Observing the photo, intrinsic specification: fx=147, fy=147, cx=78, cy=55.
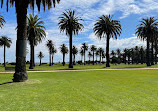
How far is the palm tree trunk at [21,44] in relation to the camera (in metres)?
12.2

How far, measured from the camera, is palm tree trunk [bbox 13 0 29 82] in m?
12.2

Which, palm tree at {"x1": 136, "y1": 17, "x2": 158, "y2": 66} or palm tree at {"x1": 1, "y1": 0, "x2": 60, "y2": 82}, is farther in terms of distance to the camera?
palm tree at {"x1": 136, "y1": 17, "x2": 158, "y2": 66}

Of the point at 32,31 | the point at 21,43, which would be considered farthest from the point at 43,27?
the point at 21,43

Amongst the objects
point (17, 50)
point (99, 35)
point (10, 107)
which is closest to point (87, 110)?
point (10, 107)

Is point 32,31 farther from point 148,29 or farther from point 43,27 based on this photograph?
point 148,29

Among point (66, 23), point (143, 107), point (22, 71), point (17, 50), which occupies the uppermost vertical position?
point (66, 23)

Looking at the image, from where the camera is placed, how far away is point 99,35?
47.0 m

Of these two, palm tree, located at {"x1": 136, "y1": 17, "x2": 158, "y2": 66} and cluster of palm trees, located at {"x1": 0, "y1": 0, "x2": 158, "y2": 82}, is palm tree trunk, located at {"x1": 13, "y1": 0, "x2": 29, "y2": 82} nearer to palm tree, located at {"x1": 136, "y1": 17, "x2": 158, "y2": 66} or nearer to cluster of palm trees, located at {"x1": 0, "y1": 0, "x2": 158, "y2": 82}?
cluster of palm trees, located at {"x1": 0, "y1": 0, "x2": 158, "y2": 82}

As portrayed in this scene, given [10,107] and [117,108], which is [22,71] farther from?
[117,108]

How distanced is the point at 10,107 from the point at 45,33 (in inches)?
1469

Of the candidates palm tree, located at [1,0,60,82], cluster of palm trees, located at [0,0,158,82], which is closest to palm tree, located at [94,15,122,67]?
cluster of palm trees, located at [0,0,158,82]

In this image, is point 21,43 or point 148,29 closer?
point 21,43

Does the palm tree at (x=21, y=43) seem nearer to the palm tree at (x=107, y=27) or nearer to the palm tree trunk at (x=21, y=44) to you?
the palm tree trunk at (x=21, y=44)

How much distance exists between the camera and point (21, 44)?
12.6 metres
